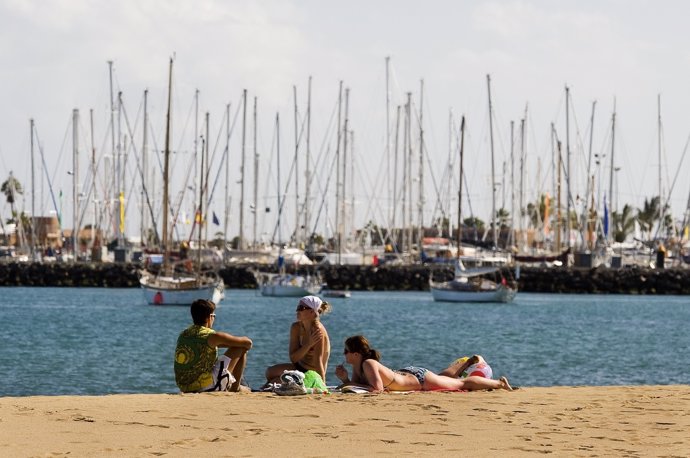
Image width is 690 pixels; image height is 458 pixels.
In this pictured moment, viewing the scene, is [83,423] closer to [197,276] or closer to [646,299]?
[197,276]

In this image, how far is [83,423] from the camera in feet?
42.8

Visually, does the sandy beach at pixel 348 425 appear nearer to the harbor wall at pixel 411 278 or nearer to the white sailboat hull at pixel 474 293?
the white sailboat hull at pixel 474 293

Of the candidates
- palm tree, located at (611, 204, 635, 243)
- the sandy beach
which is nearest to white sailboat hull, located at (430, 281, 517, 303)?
the sandy beach

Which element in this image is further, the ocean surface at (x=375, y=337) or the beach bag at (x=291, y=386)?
the ocean surface at (x=375, y=337)

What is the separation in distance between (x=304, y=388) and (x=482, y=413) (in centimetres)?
Answer: 225

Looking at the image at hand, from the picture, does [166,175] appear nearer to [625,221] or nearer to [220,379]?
[220,379]

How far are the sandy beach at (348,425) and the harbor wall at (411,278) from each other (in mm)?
77515

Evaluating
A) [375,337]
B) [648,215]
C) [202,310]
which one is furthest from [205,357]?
[648,215]

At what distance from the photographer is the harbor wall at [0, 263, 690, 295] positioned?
93.8 metres

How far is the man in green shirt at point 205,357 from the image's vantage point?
15.1 metres

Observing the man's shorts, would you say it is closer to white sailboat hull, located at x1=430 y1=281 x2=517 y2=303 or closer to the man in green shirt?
the man in green shirt

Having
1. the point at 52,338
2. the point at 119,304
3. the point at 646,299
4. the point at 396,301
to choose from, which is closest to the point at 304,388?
the point at 52,338

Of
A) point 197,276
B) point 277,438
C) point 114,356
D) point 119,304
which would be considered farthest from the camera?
point 119,304

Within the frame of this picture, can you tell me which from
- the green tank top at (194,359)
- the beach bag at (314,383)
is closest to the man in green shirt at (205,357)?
the green tank top at (194,359)
